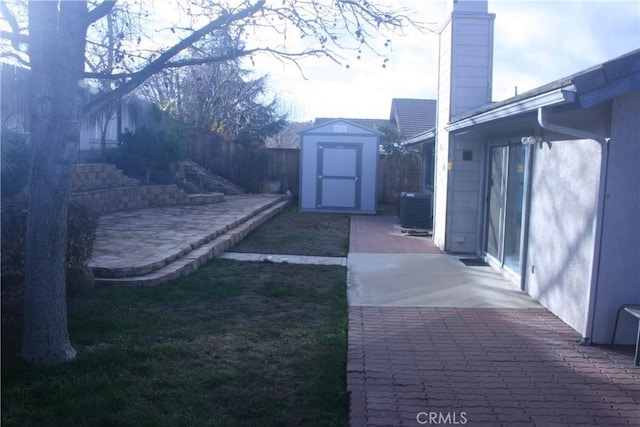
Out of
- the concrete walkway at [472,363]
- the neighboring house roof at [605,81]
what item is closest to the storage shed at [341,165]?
the concrete walkway at [472,363]

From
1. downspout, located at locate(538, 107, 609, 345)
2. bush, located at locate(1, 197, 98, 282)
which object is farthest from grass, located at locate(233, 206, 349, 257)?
downspout, located at locate(538, 107, 609, 345)

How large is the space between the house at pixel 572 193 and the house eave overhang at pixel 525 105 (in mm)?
11

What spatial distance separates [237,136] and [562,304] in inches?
754

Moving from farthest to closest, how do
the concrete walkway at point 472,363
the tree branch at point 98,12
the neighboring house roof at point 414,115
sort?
the neighboring house roof at point 414,115, the tree branch at point 98,12, the concrete walkway at point 472,363

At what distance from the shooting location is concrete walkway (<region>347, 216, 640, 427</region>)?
419 cm

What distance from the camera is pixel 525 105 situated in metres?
6.09

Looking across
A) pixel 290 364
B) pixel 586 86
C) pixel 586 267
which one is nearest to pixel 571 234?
pixel 586 267

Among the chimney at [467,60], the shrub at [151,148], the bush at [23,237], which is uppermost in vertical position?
the chimney at [467,60]

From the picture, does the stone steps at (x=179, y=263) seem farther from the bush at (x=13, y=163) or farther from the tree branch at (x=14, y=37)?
the tree branch at (x=14, y=37)

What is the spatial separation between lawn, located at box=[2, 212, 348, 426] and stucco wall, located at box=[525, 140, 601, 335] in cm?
236

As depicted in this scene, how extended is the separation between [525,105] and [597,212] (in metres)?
1.28

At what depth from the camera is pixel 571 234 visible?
6.26 m

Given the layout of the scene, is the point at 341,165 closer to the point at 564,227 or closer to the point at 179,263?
the point at 179,263

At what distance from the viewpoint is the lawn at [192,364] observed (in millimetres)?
4035
